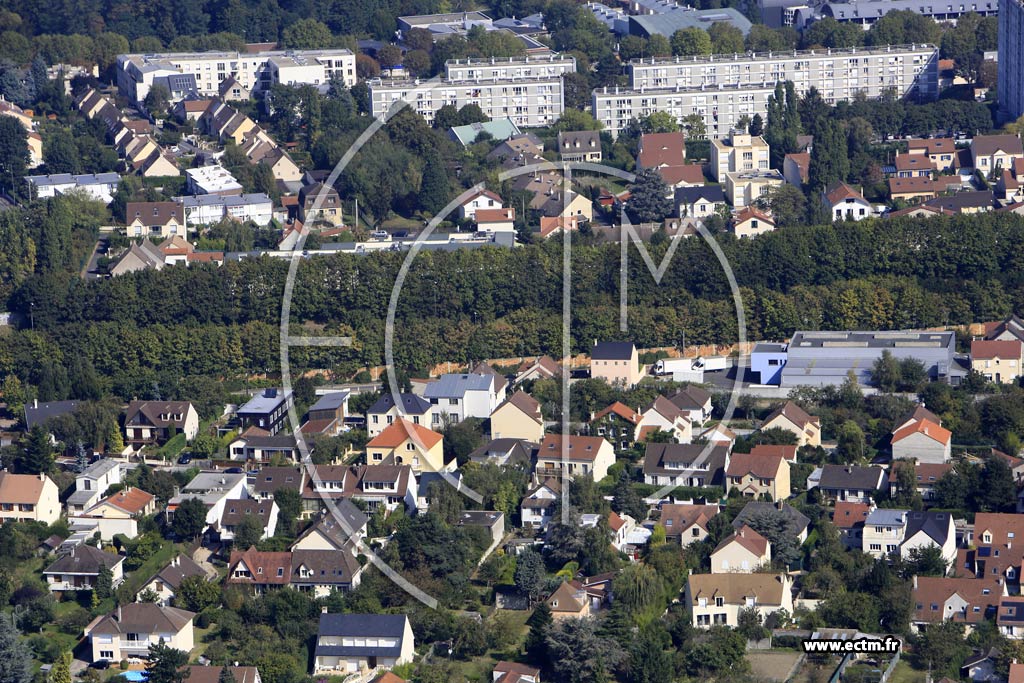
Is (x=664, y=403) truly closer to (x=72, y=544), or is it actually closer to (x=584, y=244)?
(x=584, y=244)

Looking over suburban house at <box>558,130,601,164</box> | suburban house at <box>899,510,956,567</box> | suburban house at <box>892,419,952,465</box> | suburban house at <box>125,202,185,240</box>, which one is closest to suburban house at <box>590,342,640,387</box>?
suburban house at <box>892,419,952,465</box>

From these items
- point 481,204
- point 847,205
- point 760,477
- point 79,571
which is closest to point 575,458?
point 760,477

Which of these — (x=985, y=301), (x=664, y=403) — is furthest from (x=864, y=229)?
(x=664, y=403)

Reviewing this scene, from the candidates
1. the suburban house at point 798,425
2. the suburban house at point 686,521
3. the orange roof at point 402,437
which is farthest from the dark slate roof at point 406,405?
the suburban house at point 798,425

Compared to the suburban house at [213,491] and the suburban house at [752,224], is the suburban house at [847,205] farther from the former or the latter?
the suburban house at [213,491]

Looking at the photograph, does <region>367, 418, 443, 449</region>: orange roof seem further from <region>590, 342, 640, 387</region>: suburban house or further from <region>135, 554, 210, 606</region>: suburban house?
<region>135, 554, 210, 606</region>: suburban house
